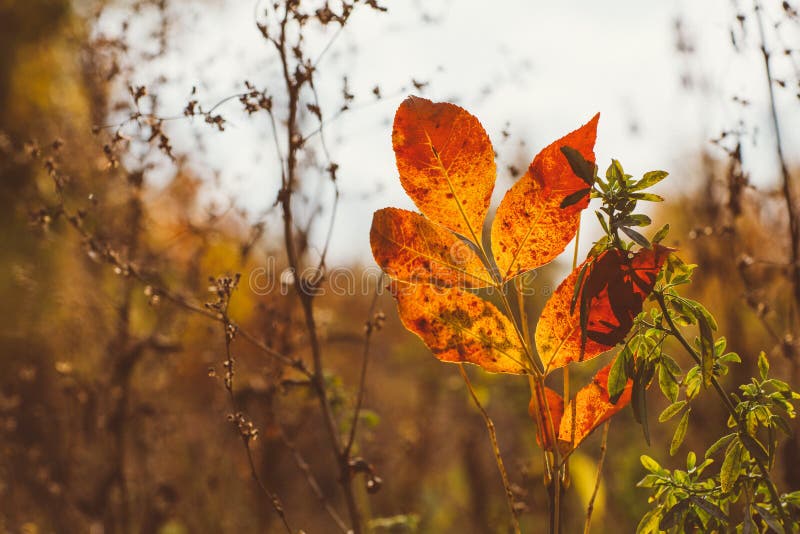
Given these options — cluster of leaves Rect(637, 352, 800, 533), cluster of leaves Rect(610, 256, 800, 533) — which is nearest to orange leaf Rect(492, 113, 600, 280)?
cluster of leaves Rect(610, 256, 800, 533)

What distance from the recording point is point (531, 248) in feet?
2.44

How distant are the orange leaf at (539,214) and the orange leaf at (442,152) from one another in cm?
4

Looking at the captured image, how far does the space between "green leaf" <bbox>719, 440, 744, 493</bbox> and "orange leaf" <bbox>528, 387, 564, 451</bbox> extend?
Answer: 0.63 ft

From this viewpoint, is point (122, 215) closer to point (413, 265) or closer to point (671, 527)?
point (413, 265)

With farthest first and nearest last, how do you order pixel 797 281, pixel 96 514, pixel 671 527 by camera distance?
pixel 96 514 < pixel 797 281 < pixel 671 527

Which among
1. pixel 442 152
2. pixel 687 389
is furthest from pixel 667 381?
pixel 442 152

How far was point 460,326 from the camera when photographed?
→ 2.43 ft

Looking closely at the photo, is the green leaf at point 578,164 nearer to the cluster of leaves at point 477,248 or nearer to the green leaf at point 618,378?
the cluster of leaves at point 477,248

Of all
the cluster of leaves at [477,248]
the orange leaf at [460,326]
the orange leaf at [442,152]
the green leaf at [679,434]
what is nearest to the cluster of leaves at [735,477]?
the green leaf at [679,434]

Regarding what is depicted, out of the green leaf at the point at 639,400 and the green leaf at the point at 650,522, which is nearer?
the green leaf at the point at 639,400

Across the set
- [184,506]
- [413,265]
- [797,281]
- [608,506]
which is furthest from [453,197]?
[608,506]

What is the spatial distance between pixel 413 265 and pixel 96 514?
168 cm

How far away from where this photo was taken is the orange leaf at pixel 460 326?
2.41 feet

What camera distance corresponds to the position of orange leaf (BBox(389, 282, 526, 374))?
0.73 m
